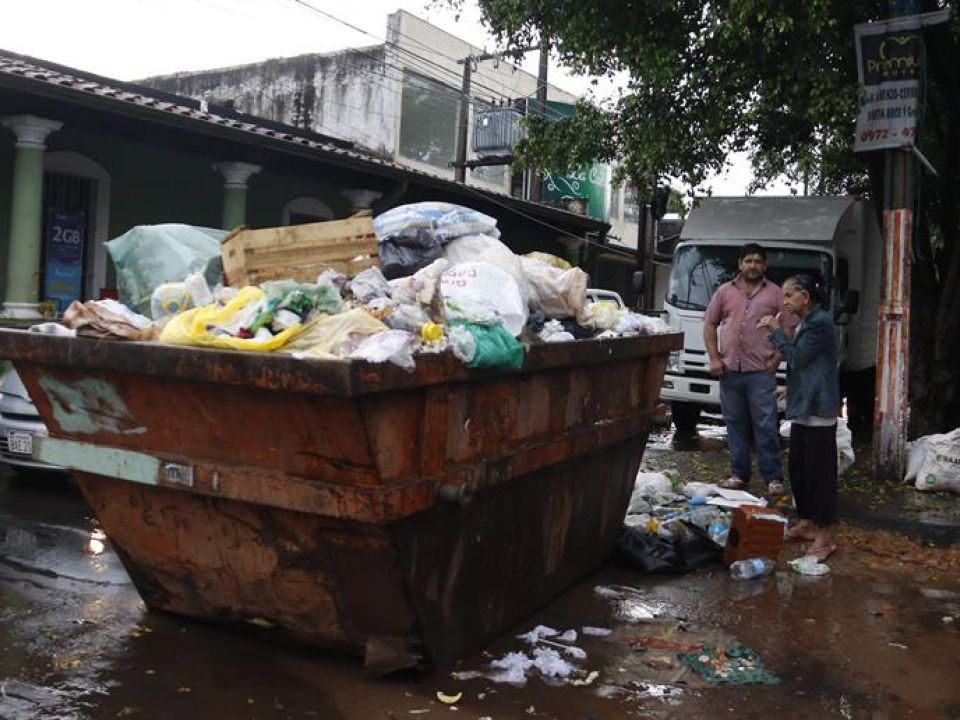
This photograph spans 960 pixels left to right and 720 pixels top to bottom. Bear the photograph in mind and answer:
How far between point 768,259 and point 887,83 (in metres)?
3.01

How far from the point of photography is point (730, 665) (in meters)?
3.87

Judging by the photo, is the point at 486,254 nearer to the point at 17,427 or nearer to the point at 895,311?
the point at 17,427

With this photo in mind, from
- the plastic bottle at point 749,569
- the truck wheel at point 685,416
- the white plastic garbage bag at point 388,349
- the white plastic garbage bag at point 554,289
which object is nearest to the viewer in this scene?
the white plastic garbage bag at point 388,349

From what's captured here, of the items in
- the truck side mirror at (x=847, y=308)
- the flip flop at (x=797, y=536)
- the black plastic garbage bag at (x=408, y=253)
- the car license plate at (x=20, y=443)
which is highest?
the truck side mirror at (x=847, y=308)

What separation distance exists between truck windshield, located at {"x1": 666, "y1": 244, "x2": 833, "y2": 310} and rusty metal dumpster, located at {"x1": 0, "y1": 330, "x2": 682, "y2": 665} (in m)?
7.18

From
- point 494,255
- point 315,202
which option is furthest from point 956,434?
point 315,202

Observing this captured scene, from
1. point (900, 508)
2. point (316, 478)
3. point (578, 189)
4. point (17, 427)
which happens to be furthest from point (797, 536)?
point (578, 189)

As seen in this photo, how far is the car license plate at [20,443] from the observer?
21.8ft

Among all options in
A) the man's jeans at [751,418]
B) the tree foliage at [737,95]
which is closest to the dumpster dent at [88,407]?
the man's jeans at [751,418]

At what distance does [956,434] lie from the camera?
8.07 metres

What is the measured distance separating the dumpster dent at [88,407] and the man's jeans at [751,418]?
4855 millimetres

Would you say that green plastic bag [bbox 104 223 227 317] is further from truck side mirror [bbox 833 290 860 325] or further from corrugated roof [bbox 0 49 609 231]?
truck side mirror [bbox 833 290 860 325]

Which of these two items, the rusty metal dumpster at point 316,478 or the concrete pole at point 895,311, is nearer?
the rusty metal dumpster at point 316,478

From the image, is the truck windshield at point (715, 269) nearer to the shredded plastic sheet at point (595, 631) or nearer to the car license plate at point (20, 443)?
the shredded plastic sheet at point (595, 631)
